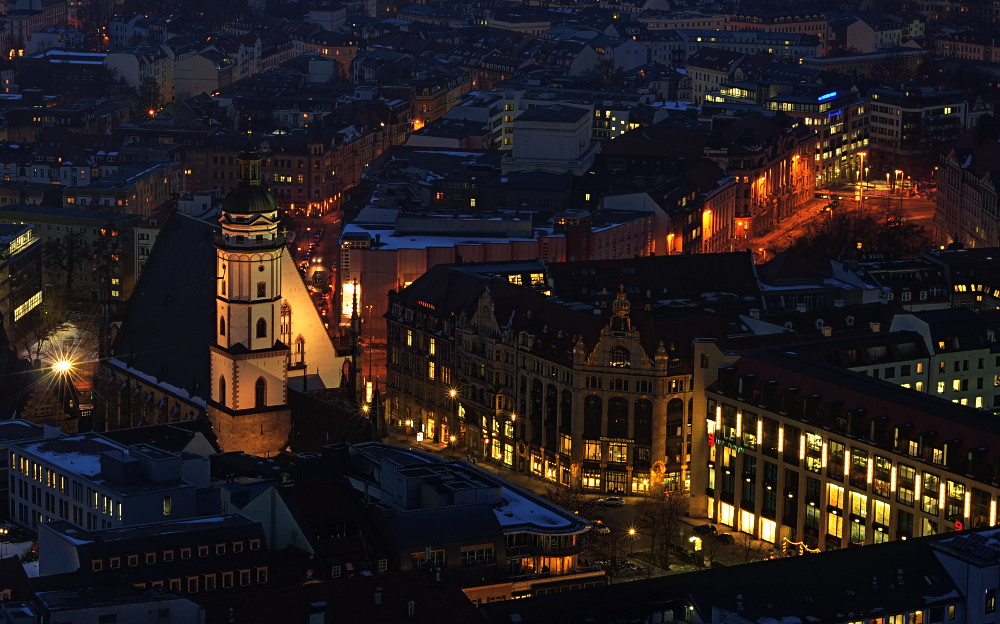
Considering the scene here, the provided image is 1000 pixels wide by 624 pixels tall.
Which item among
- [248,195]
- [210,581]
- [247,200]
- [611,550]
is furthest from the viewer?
[247,200]

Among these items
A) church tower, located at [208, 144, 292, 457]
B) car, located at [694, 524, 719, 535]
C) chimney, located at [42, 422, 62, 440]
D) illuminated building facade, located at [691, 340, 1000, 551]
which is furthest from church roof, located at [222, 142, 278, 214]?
car, located at [694, 524, 719, 535]

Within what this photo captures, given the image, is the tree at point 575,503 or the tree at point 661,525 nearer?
the tree at point 661,525

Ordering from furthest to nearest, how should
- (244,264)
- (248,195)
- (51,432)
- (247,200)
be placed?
1. (244,264)
2. (247,200)
3. (248,195)
4. (51,432)

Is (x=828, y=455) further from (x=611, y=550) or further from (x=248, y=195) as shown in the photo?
(x=248, y=195)

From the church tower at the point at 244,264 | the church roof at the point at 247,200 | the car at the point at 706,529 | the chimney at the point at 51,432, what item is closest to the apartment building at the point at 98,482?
the chimney at the point at 51,432

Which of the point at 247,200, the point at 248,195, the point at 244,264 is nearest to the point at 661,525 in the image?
the point at 244,264

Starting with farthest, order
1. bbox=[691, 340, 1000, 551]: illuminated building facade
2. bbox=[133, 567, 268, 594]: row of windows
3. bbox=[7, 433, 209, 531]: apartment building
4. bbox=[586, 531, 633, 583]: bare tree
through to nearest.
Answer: bbox=[586, 531, 633, 583]: bare tree
bbox=[691, 340, 1000, 551]: illuminated building facade
bbox=[7, 433, 209, 531]: apartment building
bbox=[133, 567, 268, 594]: row of windows

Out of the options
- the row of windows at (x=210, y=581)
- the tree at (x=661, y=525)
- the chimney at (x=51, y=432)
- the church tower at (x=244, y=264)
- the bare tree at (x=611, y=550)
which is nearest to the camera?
the row of windows at (x=210, y=581)

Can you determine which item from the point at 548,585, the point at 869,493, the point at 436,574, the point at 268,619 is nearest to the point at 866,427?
the point at 869,493

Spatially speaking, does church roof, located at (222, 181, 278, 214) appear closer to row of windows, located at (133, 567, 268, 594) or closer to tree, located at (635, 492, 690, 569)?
tree, located at (635, 492, 690, 569)

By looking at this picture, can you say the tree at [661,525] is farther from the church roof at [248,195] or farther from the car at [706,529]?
the church roof at [248,195]
